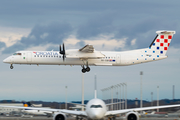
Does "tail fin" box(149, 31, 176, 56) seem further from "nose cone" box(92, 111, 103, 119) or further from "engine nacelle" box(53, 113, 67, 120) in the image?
"engine nacelle" box(53, 113, 67, 120)

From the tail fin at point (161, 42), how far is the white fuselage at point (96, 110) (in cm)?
2048

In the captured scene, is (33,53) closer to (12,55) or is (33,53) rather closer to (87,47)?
(12,55)

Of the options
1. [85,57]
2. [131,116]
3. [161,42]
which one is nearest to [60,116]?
[131,116]

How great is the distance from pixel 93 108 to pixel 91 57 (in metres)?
14.2

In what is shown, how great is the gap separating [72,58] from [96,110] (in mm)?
15144

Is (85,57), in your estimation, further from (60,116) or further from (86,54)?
(60,116)

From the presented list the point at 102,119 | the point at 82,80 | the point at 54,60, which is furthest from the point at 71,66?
the point at 82,80

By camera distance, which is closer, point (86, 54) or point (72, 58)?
point (86, 54)

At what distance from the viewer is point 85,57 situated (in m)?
47.4

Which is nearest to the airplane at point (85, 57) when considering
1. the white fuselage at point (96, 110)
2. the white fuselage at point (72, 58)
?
the white fuselage at point (72, 58)

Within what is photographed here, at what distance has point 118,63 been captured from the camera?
49.5 metres

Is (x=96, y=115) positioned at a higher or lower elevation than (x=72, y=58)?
lower

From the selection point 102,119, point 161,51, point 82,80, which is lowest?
point 102,119

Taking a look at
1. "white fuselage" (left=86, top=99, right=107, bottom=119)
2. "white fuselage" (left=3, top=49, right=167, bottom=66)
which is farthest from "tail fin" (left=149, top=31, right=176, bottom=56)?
"white fuselage" (left=86, top=99, right=107, bottom=119)
